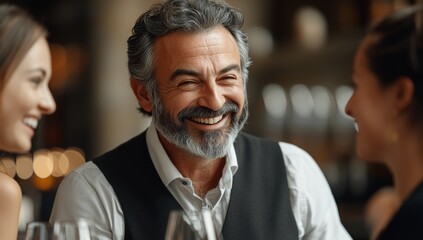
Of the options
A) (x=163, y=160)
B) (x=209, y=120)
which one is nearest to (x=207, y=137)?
(x=209, y=120)

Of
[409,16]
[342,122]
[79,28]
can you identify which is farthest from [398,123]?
[79,28]

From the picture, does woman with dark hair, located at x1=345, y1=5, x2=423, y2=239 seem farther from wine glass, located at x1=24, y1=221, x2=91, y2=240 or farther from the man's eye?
the man's eye

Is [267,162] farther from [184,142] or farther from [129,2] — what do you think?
[129,2]

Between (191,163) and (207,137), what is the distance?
125mm

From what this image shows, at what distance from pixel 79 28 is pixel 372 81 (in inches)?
237

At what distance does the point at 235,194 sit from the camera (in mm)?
2264

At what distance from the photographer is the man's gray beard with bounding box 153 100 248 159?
2193 mm

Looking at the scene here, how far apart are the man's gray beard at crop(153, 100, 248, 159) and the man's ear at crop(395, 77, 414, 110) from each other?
19.5 inches

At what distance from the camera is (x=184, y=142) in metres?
2.21

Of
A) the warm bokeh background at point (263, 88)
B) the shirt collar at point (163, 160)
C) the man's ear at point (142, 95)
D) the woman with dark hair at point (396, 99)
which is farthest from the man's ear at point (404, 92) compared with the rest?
the warm bokeh background at point (263, 88)

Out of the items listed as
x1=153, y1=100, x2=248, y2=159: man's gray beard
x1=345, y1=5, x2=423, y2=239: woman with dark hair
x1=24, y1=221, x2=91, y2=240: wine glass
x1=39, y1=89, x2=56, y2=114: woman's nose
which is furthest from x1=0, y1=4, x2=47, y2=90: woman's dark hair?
x1=345, y1=5, x2=423, y2=239: woman with dark hair

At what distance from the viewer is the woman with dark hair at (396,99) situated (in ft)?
5.82

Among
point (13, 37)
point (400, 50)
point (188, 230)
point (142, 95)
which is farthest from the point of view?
point (142, 95)

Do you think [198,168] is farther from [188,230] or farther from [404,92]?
[188,230]
